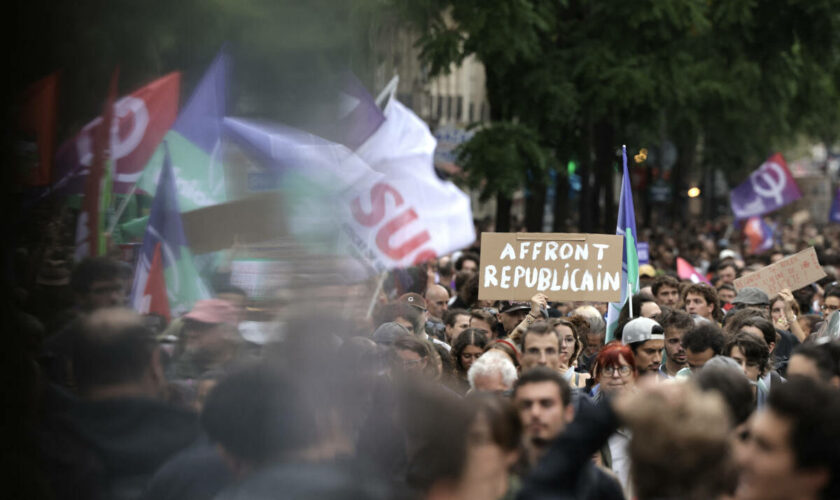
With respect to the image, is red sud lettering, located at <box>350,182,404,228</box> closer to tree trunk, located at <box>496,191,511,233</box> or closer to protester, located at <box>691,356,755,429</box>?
protester, located at <box>691,356,755,429</box>

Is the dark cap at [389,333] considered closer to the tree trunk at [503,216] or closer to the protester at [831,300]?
the protester at [831,300]

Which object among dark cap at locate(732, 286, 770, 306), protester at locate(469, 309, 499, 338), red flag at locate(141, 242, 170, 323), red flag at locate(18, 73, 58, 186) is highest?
red flag at locate(18, 73, 58, 186)

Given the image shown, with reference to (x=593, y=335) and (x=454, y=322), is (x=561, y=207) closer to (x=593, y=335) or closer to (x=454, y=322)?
(x=593, y=335)

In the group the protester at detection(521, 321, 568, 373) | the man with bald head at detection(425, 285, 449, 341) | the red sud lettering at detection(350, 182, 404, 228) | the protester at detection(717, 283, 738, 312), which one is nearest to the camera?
the red sud lettering at detection(350, 182, 404, 228)

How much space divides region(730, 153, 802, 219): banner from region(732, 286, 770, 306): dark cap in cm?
1441

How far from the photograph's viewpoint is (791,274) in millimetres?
11758

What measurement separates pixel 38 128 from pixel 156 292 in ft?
2.46

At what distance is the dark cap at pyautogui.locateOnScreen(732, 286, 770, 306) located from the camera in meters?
10.5

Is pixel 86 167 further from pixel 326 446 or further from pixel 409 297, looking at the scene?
pixel 409 297

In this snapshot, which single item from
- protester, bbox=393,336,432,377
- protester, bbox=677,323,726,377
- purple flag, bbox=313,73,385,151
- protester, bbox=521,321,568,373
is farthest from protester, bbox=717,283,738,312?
purple flag, bbox=313,73,385,151

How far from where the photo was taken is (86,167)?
395cm

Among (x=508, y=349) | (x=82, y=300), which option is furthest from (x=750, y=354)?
(x=82, y=300)

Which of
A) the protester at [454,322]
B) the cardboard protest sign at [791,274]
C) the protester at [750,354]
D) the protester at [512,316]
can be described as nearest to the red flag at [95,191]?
the protester at [750,354]

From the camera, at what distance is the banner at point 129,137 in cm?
387
